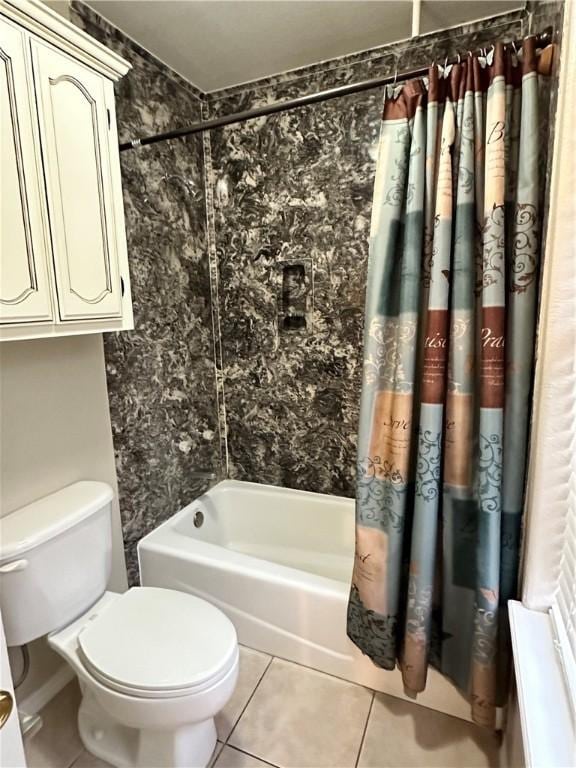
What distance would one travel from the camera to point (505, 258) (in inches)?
Result: 43.8

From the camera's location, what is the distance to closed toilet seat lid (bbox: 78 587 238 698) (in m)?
1.21

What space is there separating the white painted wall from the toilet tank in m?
0.09

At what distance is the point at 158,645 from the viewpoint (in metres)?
1.32

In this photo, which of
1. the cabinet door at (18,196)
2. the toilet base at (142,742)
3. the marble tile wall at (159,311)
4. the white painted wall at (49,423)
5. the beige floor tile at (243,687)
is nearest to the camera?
the cabinet door at (18,196)

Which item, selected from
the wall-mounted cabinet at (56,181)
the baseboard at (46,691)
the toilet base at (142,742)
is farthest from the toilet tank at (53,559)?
the wall-mounted cabinet at (56,181)

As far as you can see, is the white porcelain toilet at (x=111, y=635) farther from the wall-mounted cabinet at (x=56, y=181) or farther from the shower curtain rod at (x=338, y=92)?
the shower curtain rod at (x=338, y=92)

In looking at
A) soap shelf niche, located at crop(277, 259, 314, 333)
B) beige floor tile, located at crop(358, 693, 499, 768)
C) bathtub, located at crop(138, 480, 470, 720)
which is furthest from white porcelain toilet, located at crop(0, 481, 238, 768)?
soap shelf niche, located at crop(277, 259, 314, 333)

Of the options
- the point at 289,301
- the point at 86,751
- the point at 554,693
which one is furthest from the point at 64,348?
the point at 554,693

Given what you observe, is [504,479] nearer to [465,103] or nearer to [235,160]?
[465,103]

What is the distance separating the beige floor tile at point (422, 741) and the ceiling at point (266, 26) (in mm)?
2644

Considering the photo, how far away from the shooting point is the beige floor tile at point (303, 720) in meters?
1.42

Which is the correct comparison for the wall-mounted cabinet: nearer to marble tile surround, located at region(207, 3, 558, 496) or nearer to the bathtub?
marble tile surround, located at region(207, 3, 558, 496)

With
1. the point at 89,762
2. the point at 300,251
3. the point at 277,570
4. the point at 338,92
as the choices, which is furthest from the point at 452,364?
the point at 89,762

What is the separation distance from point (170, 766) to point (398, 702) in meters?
0.82
